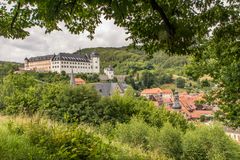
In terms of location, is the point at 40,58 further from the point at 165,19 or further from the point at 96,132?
the point at 165,19

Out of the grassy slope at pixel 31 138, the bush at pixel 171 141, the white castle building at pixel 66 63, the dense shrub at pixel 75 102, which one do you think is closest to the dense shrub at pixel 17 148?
the grassy slope at pixel 31 138

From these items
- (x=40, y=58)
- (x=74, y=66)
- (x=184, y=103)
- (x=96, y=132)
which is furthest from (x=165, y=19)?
(x=40, y=58)

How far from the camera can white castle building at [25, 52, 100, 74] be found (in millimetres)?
160250

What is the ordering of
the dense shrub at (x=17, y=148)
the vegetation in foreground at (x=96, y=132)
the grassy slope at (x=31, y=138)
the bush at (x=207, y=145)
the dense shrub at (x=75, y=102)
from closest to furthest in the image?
the dense shrub at (x=17, y=148) < the grassy slope at (x=31, y=138) < the vegetation in foreground at (x=96, y=132) < the bush at (x=207, y=145) < the dense shrub at (x=75, y=102)

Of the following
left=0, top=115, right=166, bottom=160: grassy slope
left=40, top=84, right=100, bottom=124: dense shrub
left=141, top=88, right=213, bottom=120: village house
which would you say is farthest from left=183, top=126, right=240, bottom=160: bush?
left=141, top=88, right=213, bottom=120: village house

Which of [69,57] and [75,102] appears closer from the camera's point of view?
[75,102]

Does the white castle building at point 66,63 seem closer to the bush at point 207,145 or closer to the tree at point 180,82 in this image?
the tree at point 180,82

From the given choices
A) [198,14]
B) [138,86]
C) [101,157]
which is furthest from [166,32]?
[138,86]

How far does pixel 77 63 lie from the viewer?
16725 centimetres

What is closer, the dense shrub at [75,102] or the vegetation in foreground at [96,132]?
the vegetation in foreground at [96,132]

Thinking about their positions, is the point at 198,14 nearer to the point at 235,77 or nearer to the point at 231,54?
the point at 231,54

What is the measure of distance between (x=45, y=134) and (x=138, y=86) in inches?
5977

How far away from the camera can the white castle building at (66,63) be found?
526 feet

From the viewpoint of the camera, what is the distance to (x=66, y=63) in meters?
161
